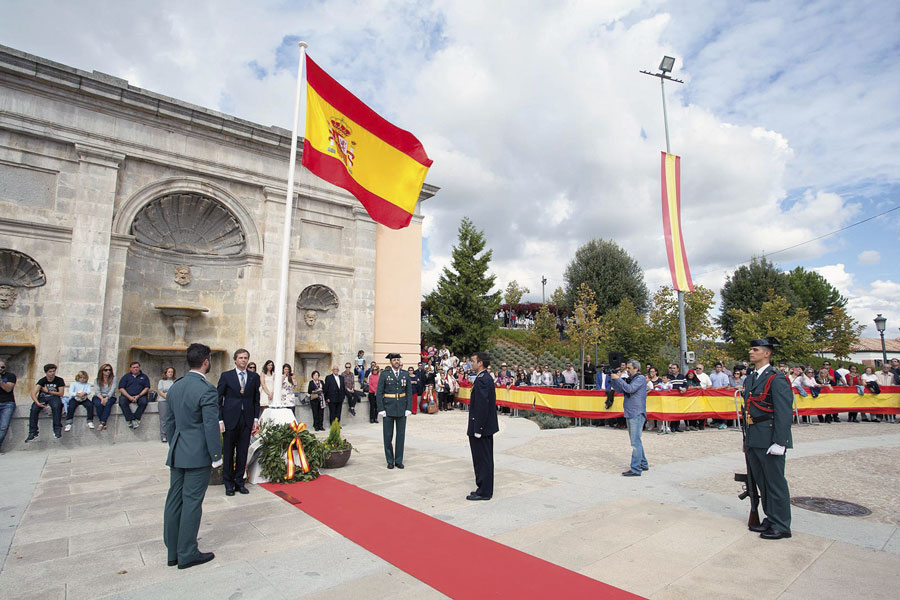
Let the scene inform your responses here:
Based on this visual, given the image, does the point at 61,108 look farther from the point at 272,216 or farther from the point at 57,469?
the point at 57,469

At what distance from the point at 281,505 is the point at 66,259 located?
39.5 feet

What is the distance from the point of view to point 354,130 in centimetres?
921

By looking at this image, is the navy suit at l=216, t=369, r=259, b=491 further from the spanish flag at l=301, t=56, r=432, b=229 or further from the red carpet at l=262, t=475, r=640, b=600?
the spanish flag at l=301, t=56, r=432, b=229

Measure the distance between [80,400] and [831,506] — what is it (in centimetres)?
1371

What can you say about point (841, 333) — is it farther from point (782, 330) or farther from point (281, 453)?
point (281, 453)

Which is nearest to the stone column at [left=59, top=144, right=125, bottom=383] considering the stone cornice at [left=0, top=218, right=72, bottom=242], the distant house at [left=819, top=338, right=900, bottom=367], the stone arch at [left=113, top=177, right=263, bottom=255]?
the stone cornice at [left=0, top=218, right=72, bottom=242]

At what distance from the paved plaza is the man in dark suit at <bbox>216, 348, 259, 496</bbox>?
353 mm

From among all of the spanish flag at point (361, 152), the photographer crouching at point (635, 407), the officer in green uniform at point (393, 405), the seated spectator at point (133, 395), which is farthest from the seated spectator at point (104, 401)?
the photographer crouching at point (635, 407)

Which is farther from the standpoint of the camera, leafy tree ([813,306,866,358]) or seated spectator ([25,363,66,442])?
leafy tree ([813,306,866,358])

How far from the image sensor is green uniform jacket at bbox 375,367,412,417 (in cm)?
846

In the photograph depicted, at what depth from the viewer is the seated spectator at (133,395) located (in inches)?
440

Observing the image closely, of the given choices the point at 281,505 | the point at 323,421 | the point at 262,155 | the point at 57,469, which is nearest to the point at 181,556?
the point at 281,505

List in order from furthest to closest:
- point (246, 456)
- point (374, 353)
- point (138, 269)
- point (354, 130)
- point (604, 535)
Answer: point (374, 353) → point (138, 269) → point (354, 130) → point (246, 456) → point (604, 535)

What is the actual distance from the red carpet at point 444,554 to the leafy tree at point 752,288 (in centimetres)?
4257
